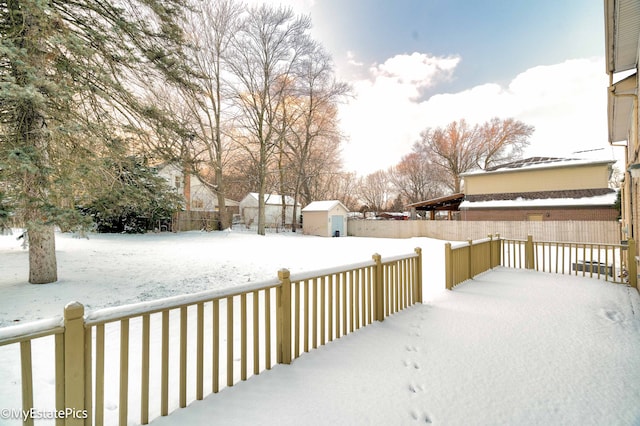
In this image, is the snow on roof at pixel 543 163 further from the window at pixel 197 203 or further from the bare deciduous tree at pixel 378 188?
the bare deciduous tree at pixel 378 188

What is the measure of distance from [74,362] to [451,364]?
125 inches

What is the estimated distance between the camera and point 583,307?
16.3ft

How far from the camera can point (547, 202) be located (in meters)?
18.0

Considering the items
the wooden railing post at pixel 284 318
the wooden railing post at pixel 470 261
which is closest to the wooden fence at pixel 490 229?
the wooden railing post at pixel 470 261

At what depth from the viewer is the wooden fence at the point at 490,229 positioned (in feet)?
47.7

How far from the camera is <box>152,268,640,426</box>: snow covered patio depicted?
224 centimetres

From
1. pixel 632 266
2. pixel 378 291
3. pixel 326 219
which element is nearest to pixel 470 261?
pixel 632 266

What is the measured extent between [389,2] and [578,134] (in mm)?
25485

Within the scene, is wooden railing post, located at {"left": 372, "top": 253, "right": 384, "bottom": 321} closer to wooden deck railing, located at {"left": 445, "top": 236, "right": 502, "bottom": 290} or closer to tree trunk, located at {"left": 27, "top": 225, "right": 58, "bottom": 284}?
wooden deck railing, located at {"left": 445, "top": 236, "right": 502, "bottom": 290}

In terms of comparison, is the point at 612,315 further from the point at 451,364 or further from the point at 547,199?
the point at 547,199

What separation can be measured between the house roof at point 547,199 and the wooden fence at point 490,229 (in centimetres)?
271

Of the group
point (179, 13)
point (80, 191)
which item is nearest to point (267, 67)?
point (179, 13)

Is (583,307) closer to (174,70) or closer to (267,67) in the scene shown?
(174,70)

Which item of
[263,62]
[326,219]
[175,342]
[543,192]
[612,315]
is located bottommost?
[612,315]
